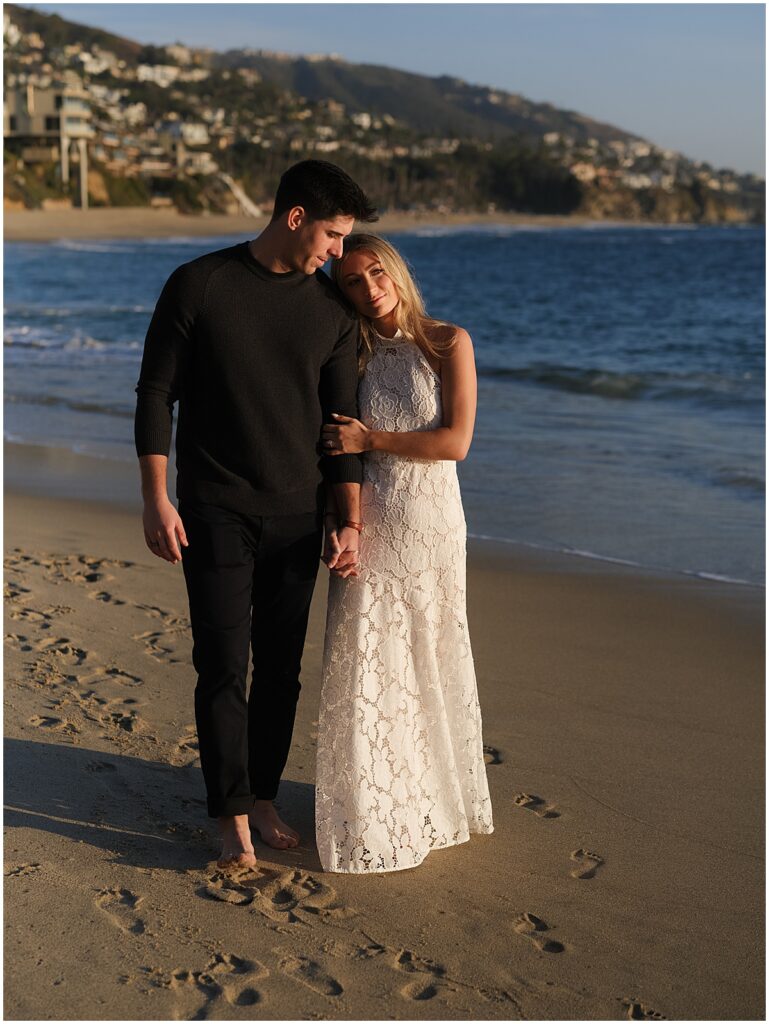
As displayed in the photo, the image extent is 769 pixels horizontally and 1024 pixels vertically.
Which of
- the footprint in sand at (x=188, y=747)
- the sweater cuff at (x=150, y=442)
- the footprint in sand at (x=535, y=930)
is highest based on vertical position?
the sweater cuff at (x=150, y=442)

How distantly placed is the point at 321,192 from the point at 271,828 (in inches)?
67.9

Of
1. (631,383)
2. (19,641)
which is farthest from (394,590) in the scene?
(631,383)

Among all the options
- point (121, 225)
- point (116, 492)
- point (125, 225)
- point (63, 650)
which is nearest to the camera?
point (63, 650)

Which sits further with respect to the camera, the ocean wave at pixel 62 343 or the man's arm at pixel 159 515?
the ocean wave at pixel 62 343

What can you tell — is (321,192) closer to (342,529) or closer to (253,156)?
(342,529)

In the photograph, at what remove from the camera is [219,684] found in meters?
3.11

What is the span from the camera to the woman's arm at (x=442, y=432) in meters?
3.13

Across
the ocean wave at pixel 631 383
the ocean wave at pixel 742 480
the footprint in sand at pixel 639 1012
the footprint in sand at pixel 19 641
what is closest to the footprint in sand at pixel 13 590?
the footprint in sand at pixel 19 641

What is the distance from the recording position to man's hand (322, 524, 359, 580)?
10.4ft

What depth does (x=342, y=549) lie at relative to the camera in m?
3.17

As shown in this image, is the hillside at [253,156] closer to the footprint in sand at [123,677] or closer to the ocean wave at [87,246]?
the ocean wave at [87,246]

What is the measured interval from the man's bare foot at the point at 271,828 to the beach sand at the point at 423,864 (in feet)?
0.10

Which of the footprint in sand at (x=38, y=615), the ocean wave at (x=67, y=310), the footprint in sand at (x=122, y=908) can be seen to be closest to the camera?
the footprint in sand at (x=122, y=908)

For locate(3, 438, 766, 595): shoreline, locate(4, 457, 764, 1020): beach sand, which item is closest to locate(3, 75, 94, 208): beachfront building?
locate(3, 438, 766, 595): shoreline
